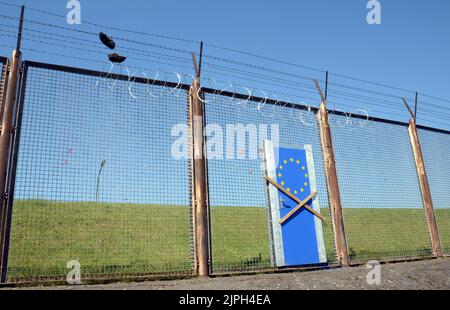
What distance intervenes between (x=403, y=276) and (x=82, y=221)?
432 centimetres

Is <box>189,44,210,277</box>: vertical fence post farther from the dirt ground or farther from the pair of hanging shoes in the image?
the pair of hanging shoes

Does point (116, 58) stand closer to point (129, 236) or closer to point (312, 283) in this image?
point (129, 236)

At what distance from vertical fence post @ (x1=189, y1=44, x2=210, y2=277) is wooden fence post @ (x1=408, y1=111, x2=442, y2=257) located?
5.06 metres

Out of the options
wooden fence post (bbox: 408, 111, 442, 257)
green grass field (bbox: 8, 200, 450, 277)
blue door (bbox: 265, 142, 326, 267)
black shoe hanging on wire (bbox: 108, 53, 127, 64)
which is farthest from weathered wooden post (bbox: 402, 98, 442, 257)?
black shoe hanging on wire (bbox: 108, 53, 127, 64)

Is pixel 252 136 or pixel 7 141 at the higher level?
pixel 252 136

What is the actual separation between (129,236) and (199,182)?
1220 millimetres

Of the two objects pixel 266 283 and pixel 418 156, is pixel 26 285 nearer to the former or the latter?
pixel 266 283

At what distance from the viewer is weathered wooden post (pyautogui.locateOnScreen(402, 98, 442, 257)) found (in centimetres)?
787

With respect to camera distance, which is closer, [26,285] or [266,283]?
[26,285]

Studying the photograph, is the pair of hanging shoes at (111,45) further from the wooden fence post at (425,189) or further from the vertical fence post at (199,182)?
the wooden fence post at (425,189)

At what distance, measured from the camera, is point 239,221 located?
245 inches

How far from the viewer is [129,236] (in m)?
5.14

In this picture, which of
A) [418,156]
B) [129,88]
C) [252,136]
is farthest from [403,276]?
Result: [129,88]

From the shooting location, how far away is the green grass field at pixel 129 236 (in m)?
4.77
